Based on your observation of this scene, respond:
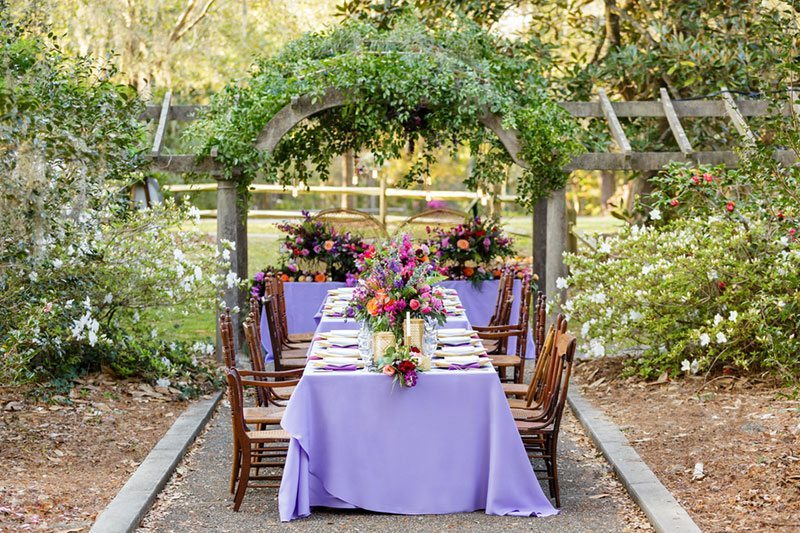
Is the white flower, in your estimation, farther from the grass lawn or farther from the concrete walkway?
the grass lawn

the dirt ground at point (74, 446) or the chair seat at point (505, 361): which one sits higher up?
the chair seat at point (505, 361)

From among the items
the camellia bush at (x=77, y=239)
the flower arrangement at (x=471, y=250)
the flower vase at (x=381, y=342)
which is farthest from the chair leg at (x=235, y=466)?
the flower arrangement at (x=471, y=250)

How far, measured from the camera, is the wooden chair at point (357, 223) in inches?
461

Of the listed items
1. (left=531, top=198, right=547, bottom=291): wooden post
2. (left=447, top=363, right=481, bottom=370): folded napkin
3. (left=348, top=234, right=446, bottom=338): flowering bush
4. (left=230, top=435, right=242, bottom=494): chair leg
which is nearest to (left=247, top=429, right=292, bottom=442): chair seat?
(left=230, top=435, right=242, bottom=494): chair leg

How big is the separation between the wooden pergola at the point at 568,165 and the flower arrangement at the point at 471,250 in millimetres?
534

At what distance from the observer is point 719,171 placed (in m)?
9.04

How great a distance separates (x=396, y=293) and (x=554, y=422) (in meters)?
1.15

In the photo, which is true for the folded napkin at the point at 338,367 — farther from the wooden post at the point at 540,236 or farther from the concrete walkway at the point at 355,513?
the wooden post at the point at 540,236

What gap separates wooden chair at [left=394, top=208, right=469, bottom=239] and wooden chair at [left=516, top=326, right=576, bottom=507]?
577cm

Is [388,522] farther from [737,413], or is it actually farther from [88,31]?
[88,31]

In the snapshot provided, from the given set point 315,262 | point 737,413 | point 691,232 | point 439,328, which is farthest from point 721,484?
point 315,262

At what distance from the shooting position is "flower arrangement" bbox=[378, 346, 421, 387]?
18.2ft

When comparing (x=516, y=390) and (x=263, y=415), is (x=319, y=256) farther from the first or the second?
(x=263, y=415)

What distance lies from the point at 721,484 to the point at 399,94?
5.43 m
